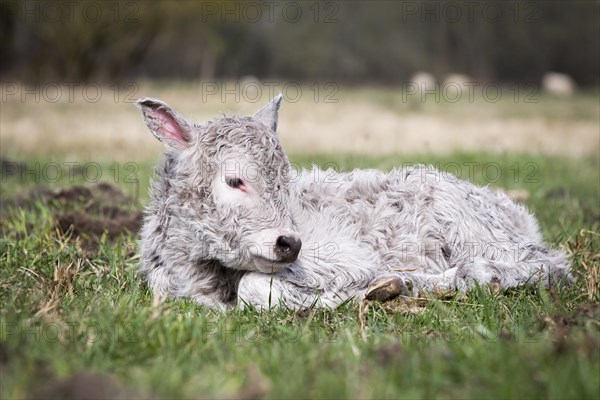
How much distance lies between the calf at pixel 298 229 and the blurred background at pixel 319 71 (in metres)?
7.83

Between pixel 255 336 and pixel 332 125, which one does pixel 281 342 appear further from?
pixel 332 125

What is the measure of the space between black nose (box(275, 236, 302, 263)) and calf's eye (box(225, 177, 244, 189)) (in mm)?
445

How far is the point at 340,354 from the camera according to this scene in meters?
3.90

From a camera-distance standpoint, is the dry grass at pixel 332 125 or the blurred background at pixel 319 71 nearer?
the dry grass at pixel 332 125

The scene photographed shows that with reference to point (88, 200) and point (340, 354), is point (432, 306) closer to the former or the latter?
point (340, 354)

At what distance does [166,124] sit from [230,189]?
0.67m

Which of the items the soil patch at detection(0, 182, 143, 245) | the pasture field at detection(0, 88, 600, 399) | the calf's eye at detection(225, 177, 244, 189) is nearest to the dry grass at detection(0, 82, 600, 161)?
the soil patch at detection(0, 182, 143, 245)

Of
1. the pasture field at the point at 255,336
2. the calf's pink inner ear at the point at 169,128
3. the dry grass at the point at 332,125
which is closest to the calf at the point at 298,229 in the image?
the calf's pink inner ear at the point at 169,128

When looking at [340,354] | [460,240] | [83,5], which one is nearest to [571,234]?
[460,240]

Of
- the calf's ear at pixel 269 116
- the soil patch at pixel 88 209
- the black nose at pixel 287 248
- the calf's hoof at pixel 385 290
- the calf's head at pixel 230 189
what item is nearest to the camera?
the black nose at pixel 287 248

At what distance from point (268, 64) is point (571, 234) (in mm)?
34042

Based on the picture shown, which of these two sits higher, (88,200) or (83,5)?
(83,5)

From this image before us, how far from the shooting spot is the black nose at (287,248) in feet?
15.5

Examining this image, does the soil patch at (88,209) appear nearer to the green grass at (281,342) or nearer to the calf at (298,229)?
the green grass at (281,342)
